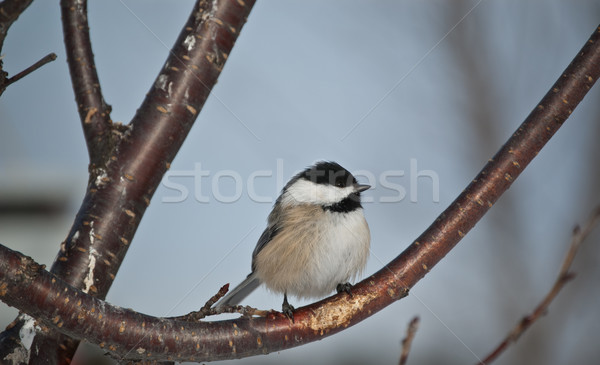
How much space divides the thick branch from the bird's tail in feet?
3.56

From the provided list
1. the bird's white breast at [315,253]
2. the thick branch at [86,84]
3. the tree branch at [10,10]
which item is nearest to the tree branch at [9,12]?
the tree branch at [10,10]

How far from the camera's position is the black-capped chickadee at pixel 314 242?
2.23m

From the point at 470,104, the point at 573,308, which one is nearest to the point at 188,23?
the point at 470,104

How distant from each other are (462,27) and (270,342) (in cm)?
465

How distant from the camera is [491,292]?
4.88 meters

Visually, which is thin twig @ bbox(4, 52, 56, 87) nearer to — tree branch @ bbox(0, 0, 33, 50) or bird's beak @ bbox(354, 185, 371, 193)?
tree branch @ bbox(0, 0, 33, 50)

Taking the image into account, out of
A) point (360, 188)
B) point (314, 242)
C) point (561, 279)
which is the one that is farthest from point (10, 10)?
point (360, 188)

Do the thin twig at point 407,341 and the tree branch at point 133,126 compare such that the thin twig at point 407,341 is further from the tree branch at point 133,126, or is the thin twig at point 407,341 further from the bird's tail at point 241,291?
the bird's tail at point 241,291

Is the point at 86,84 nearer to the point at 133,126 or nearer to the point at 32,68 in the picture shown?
the point at 133,126

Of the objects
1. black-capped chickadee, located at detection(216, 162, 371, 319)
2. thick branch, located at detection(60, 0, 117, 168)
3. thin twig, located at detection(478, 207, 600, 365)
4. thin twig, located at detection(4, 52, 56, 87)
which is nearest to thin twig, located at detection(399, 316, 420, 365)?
thin twig, located at detection(478, 207, 600, 365)

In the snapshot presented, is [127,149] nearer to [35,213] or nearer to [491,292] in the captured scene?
[35,213]

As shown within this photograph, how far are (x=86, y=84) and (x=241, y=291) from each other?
1.31m

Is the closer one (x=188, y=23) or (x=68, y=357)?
(x=68, y=357)

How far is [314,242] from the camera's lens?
224 centimetres
